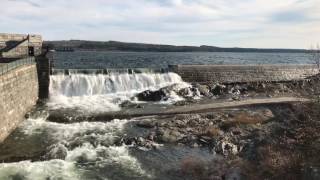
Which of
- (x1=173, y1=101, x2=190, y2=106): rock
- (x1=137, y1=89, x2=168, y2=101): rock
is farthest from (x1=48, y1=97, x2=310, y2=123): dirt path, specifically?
(x1=137, y1=89, x2=168, y2=101): rock

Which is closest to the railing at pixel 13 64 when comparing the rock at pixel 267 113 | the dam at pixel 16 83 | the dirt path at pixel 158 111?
the dam at pixel 16 83

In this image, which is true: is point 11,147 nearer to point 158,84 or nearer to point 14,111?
point 14,111

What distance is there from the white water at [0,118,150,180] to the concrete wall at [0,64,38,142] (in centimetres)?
115

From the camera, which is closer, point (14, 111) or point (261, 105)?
point (14, 111)

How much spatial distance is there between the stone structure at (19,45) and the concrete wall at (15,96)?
9937mm

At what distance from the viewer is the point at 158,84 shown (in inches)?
1992

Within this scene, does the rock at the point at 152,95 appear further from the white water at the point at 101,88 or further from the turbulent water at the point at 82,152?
the turbulent water at the point at 82,152

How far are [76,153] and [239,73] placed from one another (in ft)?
118

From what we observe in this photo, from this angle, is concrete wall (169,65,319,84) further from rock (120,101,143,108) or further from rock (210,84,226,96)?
rock (120,101,143,108)

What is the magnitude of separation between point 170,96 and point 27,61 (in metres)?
15.3

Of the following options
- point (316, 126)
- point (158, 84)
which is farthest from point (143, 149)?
point (158, 84)

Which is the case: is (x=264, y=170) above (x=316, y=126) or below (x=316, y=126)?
below

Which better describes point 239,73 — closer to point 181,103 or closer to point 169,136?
point 181,103

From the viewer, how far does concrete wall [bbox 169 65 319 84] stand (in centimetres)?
5347
